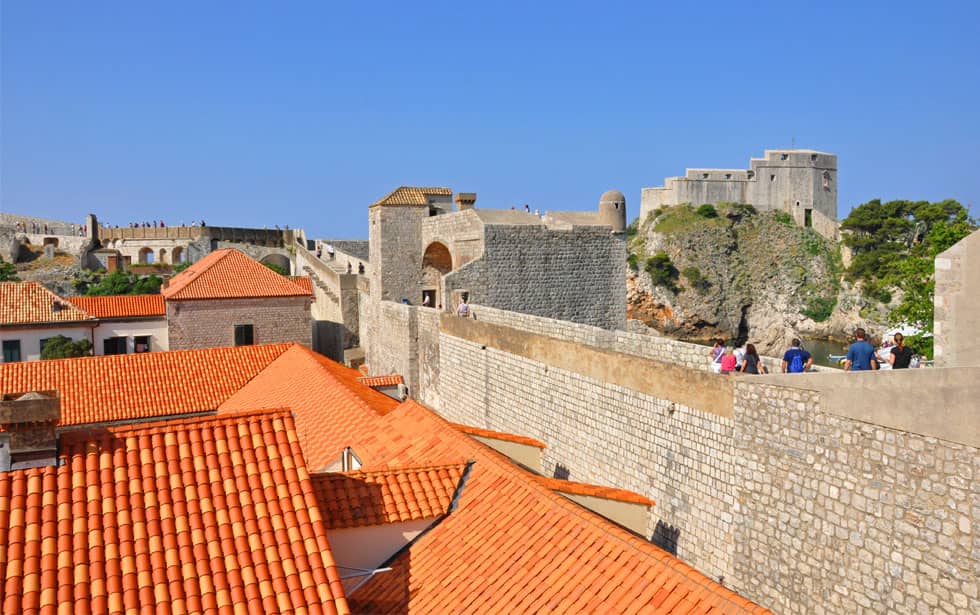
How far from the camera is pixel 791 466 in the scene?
6.81m

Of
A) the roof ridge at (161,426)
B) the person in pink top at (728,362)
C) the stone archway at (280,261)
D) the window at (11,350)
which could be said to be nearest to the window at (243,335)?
the window at (11,350)

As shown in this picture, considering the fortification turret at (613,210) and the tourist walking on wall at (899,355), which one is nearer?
the tourist walking on wall at (899,355)

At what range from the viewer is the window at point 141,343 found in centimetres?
2578

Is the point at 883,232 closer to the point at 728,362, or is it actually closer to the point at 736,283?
the point at 736,283

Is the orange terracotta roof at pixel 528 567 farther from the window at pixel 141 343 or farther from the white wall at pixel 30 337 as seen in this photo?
the white wall at pixel 30 337

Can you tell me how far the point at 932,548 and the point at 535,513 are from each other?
297cm

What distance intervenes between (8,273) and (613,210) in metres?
37.8

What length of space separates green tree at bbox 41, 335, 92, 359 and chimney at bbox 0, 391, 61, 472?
21238mm

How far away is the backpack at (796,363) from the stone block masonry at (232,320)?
64.9ft

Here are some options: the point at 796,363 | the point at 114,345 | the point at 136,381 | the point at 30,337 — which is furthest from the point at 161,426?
the point at 114,345

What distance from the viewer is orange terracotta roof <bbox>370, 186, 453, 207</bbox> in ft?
70.6

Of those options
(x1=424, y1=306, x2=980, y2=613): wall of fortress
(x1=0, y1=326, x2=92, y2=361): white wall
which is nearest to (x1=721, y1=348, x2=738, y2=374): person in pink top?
(x1=424, y1=306, x2=980, y2=613): wall of fortress

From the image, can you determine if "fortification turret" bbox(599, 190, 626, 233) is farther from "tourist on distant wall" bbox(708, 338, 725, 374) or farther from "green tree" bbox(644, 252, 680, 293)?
"green tree" bbox(644, 252, 680, 293)

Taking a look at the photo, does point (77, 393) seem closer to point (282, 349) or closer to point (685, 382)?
point (282, 349)
